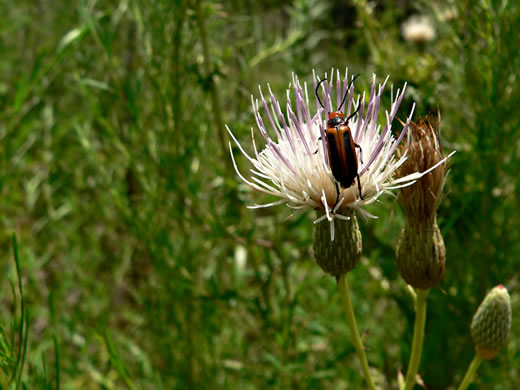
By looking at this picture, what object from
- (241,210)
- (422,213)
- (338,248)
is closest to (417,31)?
(241,210)

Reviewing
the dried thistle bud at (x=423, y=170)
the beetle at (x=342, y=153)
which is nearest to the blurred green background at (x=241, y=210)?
the dried thistle bud at (x=423, y=170)

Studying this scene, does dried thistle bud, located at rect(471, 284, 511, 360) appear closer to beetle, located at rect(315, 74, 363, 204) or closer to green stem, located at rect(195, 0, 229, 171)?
beetle, located at rect(315, 74, 363, 204)

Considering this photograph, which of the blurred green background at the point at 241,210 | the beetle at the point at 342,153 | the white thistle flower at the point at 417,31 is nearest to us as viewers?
the beetle at the point at 342,153

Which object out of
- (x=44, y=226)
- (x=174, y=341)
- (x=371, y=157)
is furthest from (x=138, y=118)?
(x=44, y=226)

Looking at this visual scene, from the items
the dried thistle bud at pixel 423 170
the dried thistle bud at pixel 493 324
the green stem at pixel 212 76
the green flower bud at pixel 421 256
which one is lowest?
the dried thistle bud at pixel 493 324

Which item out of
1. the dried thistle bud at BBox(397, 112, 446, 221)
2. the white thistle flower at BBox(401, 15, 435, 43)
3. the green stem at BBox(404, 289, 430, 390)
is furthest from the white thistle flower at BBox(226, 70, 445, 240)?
the white thistle flower at BBox(401, 15, 435, 43)

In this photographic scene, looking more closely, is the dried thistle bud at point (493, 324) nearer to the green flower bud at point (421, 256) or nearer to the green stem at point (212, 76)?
the green flower bud at point (421, 256)

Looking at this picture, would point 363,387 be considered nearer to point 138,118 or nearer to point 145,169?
point 145,169
